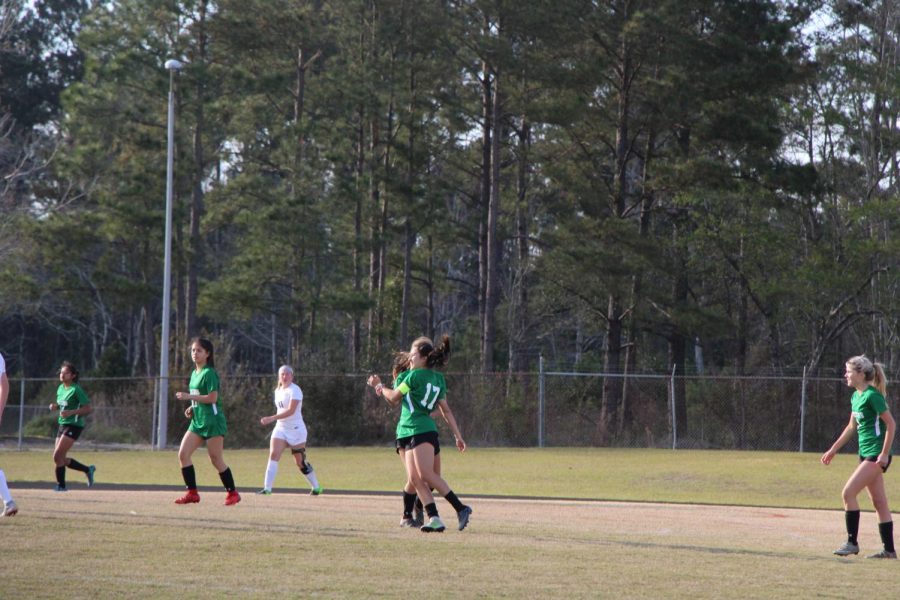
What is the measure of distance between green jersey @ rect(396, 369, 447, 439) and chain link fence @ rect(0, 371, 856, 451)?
21.9 metres

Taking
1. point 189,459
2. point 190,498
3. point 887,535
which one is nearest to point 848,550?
point 887,535

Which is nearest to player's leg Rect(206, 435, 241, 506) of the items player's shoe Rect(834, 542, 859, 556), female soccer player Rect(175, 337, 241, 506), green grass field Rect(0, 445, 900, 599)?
female soccer player Rect(175, 337, 241, 506)

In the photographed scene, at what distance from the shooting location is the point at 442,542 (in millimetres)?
11383

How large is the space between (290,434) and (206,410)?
9.44ft

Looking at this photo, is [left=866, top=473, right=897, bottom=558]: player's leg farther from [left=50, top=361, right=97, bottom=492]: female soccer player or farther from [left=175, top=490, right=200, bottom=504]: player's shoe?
[left=50, top=361, right=97, bottom=492]: female soccer player

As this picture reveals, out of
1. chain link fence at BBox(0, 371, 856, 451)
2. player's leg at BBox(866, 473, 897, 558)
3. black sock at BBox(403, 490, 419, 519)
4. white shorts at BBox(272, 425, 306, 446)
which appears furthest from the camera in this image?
chain link fence at BBox(0, 371, 856, 451)

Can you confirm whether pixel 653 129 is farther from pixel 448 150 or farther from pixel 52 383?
Answer: pixel 52 383

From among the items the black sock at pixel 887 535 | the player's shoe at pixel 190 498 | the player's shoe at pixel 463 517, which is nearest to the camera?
the black sock at pixel 887 535

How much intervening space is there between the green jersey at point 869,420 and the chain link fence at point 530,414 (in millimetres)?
22282

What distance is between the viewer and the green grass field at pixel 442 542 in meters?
8.78

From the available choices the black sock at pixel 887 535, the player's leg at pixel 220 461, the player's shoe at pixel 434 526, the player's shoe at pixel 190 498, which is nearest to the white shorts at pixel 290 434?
the player's leg at pixel 220 461

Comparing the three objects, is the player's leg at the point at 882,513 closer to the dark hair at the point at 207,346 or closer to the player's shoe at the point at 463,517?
the player's shoe at the point at 463,517

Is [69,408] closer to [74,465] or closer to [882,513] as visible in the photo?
[74,465]

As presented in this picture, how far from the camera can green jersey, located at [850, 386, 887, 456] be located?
11.0 m
